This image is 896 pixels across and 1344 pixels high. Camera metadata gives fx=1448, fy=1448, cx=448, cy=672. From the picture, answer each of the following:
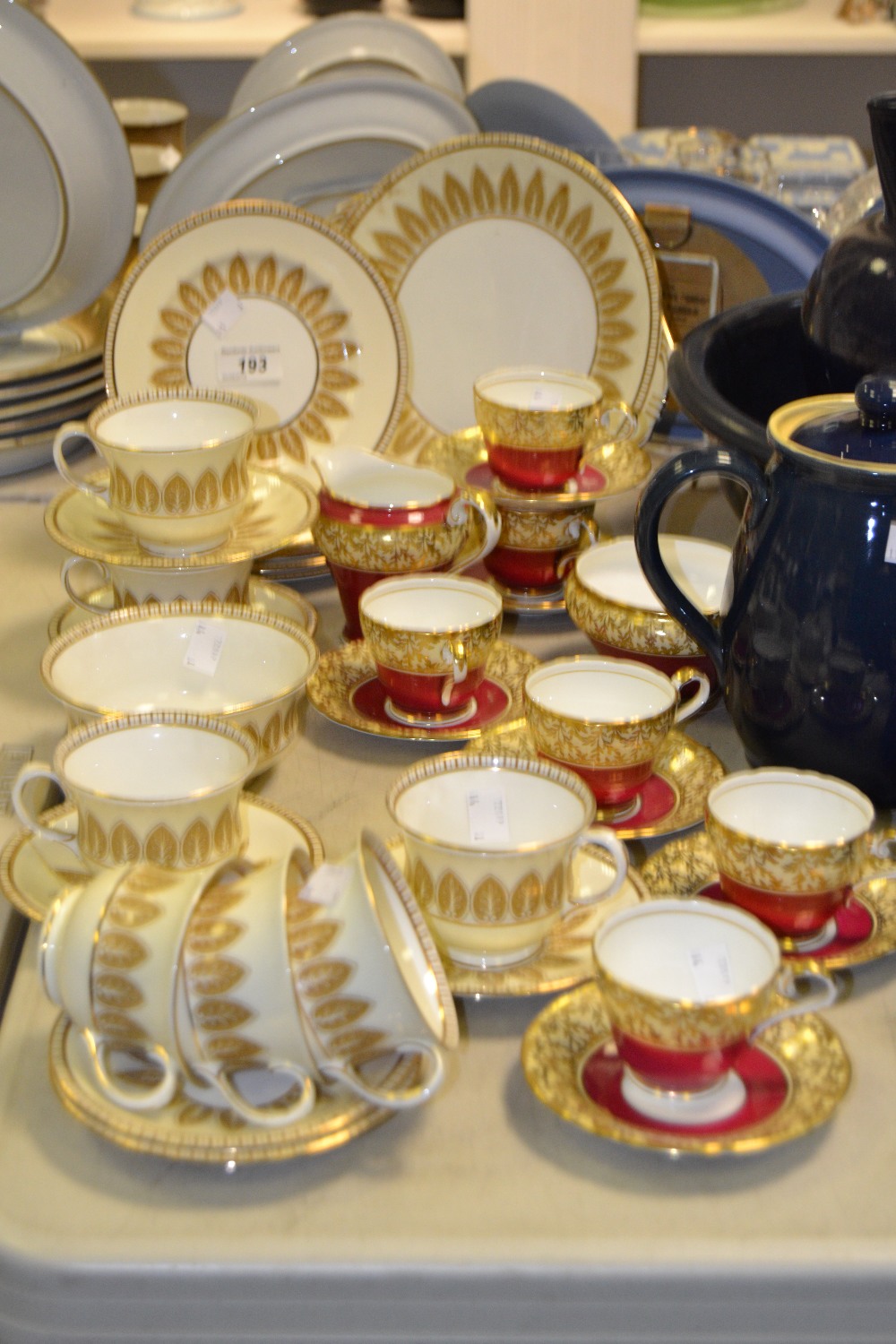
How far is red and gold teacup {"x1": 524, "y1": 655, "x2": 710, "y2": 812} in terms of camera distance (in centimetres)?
86

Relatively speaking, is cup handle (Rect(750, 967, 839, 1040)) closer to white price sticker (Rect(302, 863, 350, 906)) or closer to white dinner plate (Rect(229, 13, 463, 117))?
white price sticker (Rect(302, 863, 350, 906))

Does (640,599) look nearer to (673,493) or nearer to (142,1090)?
(673,493)

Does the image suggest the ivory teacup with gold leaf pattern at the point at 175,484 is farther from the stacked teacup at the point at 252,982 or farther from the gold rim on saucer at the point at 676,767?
the stacked teacup at the point at 252,982

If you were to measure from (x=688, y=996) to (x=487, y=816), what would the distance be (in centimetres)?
16

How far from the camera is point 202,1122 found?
2.14 ft

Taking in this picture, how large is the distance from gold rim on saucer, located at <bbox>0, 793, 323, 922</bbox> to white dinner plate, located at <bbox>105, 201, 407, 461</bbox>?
0.50m

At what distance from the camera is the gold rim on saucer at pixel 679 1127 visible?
639 mm

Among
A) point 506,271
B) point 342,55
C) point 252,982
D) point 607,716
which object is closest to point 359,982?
point 252,982

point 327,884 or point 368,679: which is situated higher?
point 327,884

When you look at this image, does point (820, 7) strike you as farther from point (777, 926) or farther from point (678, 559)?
point (777, 926)

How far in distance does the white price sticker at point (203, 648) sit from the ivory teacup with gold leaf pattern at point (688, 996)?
41 cm

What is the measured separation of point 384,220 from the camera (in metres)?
1.31

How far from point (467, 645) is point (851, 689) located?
260 mm

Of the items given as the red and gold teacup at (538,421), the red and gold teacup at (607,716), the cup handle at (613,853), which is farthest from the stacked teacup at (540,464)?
the cup handle at (613,853)
